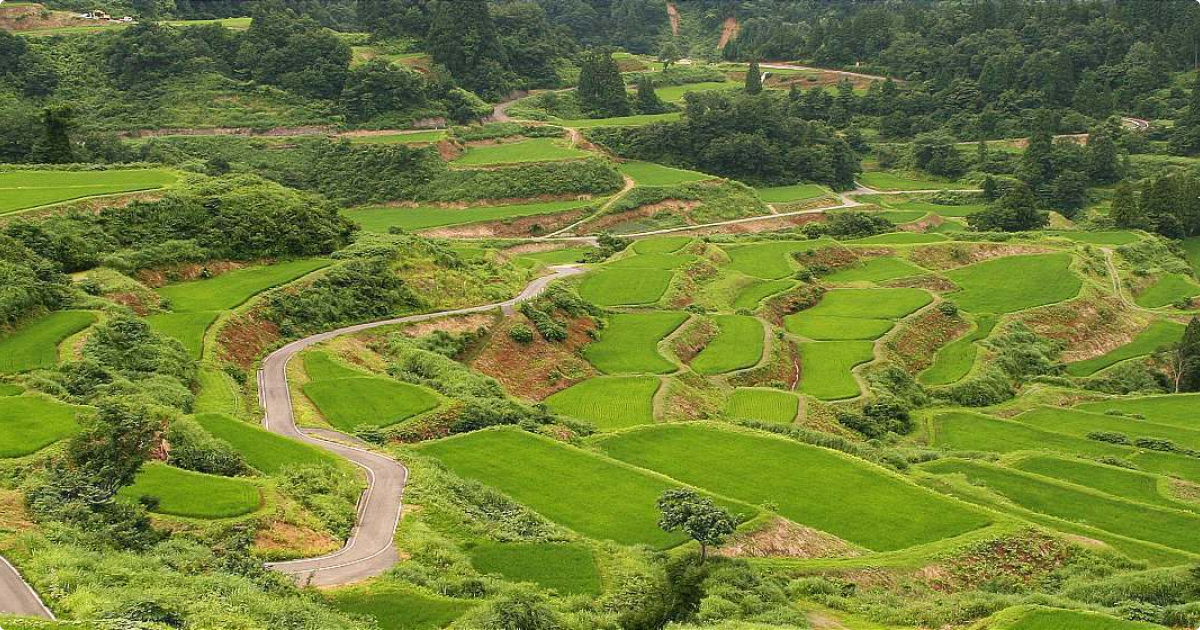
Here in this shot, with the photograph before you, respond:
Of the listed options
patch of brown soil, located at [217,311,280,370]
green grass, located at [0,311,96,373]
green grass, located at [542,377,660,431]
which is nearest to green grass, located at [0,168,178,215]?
green grass, located at [0,311,96,373]

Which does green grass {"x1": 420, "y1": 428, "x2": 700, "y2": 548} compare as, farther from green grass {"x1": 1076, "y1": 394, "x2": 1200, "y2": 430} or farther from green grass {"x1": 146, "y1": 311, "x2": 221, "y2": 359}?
green grass {"x1": 1076, "y1": 394, "x2": 1200, "y2": 430}

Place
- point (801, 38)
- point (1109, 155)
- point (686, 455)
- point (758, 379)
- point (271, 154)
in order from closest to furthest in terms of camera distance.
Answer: point (686, 455) < point (758, 379) < point (271, 154) < point (1109, 155) < point (801, 38)

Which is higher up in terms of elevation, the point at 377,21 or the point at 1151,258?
the point at 377,21

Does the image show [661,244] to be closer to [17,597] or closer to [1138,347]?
[1138,347]

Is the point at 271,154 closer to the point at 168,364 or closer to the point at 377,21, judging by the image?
the point at 377,21

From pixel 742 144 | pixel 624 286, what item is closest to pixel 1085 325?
pixel 624 286

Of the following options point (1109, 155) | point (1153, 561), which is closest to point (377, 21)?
point (1109, 155)
